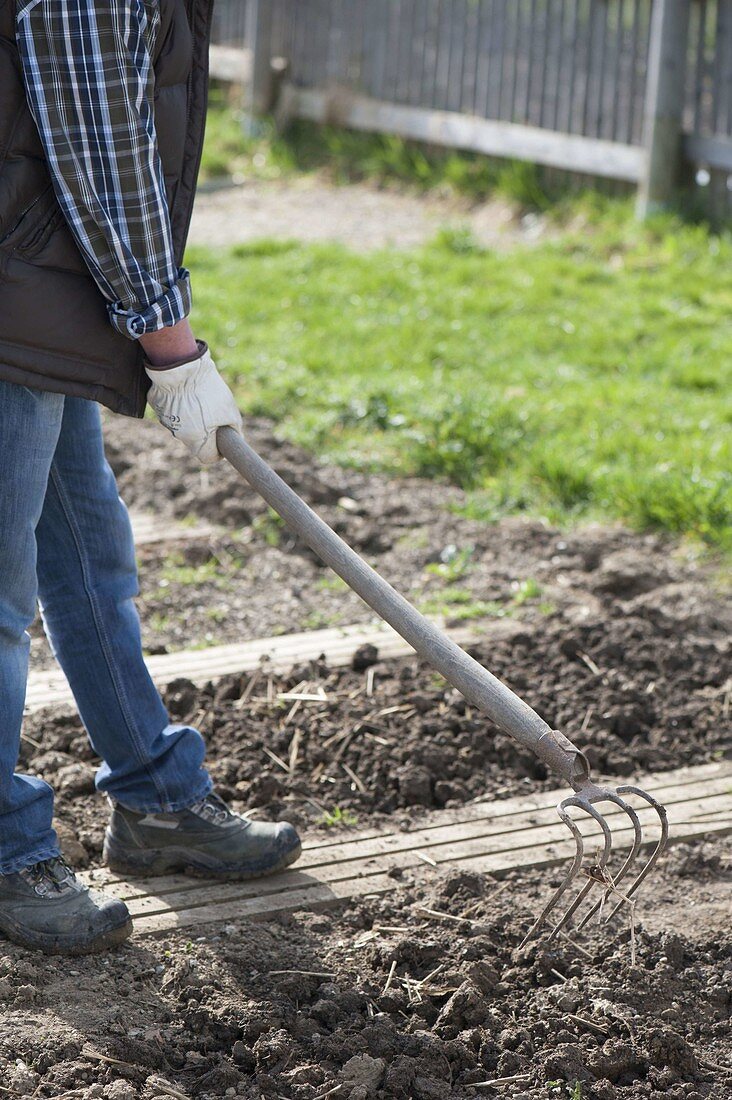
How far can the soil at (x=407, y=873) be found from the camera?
7.73ft

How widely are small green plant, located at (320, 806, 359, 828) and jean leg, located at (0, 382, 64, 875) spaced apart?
71 centimetres

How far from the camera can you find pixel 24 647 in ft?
8.45

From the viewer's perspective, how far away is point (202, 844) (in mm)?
2908

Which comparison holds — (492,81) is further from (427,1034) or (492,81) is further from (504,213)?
(427,1034)

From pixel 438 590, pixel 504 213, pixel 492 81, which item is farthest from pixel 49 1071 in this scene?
pixel 492 81

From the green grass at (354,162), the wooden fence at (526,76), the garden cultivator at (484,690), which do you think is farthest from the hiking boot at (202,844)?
the green grass at (354,162)

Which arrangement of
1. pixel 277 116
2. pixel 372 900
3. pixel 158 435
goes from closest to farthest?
pixel 372 900, pixel 158 435, pixel 277 116

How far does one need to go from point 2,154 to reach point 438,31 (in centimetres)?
845

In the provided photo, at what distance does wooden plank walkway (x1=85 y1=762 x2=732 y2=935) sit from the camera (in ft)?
9.32

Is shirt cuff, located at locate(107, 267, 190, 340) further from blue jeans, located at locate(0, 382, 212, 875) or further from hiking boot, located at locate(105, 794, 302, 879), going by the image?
hiking boot, located at locate(105, 794, 302, 879)

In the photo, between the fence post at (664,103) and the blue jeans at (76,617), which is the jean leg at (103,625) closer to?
the blue jeans at (76,617)

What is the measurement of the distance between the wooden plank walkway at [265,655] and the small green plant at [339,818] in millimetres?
668

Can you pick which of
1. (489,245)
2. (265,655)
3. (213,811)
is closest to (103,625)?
(213,811)

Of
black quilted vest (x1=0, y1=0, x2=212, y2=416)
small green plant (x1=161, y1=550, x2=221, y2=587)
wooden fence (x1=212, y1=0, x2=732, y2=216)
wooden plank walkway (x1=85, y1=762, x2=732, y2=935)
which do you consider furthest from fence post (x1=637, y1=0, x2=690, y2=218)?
black quilted vest (x1=0, y1=0, x2=212, y2=416)
